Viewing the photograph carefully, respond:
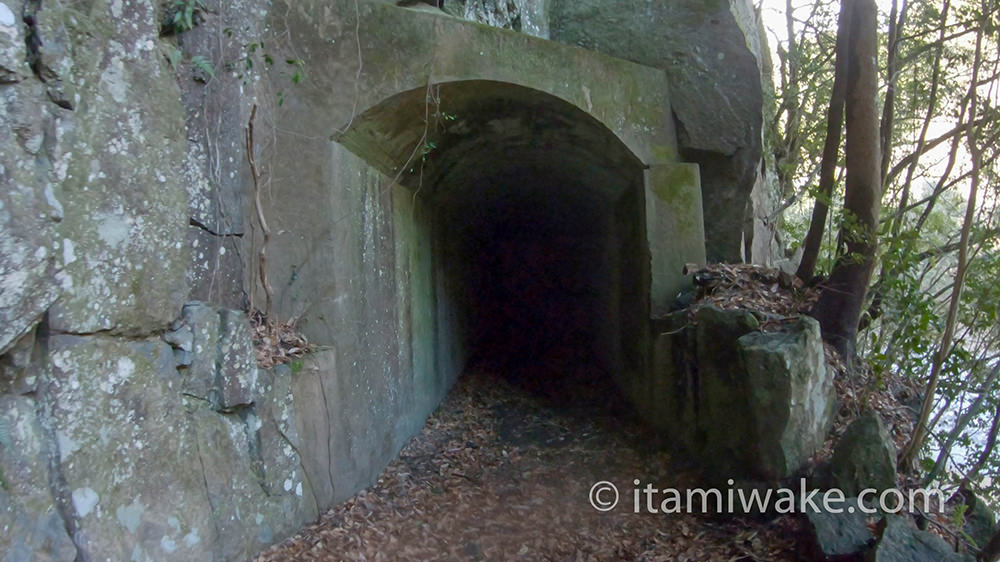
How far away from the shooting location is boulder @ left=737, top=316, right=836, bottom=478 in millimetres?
4734

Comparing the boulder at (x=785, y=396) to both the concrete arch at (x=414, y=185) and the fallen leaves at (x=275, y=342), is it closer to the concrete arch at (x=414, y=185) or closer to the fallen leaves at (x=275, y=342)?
the concrete arch at (x=414, y=185)

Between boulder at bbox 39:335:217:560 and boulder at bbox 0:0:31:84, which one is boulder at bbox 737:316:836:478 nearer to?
boulder at bbox 39:335:217:560

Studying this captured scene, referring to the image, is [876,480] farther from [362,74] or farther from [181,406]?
[362,74]

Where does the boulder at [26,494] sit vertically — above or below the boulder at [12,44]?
below

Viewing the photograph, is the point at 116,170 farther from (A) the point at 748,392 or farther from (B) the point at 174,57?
(A) the point at 748,392

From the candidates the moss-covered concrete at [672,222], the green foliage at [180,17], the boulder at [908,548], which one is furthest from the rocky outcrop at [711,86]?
the green foliage at [180,17]

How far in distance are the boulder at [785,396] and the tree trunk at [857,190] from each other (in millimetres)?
852

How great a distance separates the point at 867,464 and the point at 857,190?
7.23 ft

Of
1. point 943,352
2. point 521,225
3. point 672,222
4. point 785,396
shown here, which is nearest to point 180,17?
point 672,222

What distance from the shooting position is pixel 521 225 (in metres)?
12.7

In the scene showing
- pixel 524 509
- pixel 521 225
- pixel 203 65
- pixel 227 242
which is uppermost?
pixel 203 65

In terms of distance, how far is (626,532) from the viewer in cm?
505

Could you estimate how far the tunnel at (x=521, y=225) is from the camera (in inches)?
251

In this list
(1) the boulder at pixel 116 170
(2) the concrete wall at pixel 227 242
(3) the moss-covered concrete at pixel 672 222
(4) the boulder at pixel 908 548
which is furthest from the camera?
(3) the moss-covered concrete at pixel 672 222
